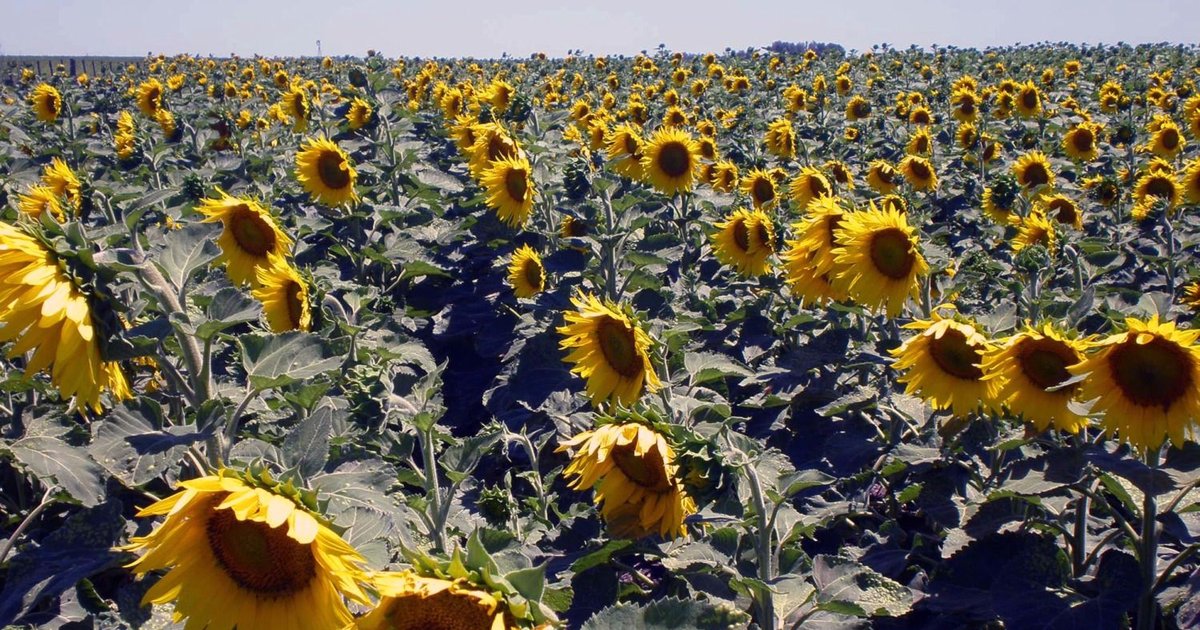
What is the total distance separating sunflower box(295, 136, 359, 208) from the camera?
17.9 feet

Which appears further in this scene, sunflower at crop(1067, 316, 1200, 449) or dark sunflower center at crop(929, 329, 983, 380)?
dark sunflower center at crop(929, 329, 983, 380)

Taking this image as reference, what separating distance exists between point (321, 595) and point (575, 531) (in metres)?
1.28

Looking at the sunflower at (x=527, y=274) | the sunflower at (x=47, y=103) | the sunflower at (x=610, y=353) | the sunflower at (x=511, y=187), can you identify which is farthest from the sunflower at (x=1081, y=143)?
the sunflower at (x=47, y=103)

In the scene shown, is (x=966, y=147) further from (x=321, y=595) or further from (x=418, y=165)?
(x=321, y=595)

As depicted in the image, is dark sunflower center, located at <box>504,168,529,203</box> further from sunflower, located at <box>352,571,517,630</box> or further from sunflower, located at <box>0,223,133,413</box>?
sunflower, located at <box>352,571,517,630</box>

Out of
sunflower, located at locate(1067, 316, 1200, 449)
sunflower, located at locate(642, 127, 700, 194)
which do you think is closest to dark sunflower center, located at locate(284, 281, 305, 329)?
sunflower, located at locate(1067, 316, 1200, 449)

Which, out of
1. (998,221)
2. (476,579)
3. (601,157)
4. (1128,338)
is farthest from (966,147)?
(476,579)

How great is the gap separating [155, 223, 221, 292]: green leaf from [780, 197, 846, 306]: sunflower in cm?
231

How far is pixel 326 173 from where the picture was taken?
5.54m

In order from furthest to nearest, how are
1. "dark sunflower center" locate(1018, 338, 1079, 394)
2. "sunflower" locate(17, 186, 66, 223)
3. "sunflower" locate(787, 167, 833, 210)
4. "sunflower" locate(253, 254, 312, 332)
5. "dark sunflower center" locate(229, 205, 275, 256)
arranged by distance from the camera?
"sunflower" locate(787, 167, 833, 210)
"sunflower" locate(17, 186, 66, 223)
"dark sunflower center" locate(229, 205, 275, 256)
"sunflower" locate(253, 254, 312, 332)
"dark sunflower center" locate(1018, 338, 1079, 394)

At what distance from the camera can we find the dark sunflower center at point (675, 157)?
5961mm

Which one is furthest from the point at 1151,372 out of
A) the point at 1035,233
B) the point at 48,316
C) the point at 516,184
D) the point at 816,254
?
the point at 516,184

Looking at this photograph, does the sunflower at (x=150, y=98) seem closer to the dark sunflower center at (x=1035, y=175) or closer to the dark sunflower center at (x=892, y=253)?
the dark sunflower center at (x=1035, y=175)

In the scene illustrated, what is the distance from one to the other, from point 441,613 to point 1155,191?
258 inches
